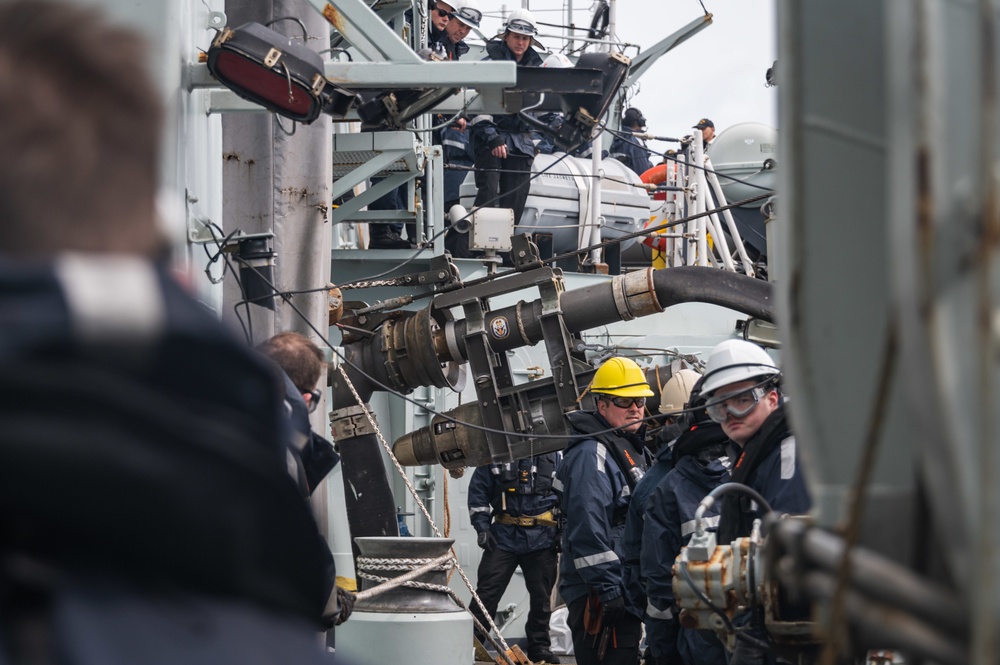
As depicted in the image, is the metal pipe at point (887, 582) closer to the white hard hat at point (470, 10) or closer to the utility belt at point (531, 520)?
the utility belt at point (531, 520)

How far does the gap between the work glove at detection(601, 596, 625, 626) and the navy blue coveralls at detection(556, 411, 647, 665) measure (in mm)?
24

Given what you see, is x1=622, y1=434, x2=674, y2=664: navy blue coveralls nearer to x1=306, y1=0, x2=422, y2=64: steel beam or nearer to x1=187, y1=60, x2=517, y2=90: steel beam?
x1=187, y1=60, x2=517, y2=90: steel beam

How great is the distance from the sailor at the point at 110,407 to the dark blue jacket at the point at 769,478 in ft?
12.3

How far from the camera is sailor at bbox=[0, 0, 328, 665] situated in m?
0.87

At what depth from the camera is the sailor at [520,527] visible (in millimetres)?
10016

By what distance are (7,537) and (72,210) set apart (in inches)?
10.0

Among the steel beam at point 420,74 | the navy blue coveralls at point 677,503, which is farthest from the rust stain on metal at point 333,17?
the navy blue coveralls at point 677,503

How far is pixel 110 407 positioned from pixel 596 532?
6572mm

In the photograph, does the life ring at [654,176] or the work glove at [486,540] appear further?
the life ring at [654,176]

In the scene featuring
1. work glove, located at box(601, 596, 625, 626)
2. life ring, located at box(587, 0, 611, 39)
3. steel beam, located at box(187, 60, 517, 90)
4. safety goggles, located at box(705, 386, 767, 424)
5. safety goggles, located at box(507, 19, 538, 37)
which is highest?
life ring, located at box(587, 0, 611, 39)

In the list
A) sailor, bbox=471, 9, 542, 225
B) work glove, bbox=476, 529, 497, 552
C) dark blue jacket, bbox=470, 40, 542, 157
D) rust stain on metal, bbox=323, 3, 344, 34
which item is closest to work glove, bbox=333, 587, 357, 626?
rust stain on metal, bbox=323, 3, 344, 34

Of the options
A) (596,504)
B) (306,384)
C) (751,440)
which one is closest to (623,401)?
(596,504)

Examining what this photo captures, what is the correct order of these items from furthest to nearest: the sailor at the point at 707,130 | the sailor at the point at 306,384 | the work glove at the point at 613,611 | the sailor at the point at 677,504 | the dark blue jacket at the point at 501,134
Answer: the sailor at the point at 707,130
the dark blue jacket at the point at 501,134
the work glove at the point at 613,611
the sailor at the point at 677,504
the sailor at the point at 306,384

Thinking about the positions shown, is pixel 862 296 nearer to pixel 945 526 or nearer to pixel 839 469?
pixel 839 469
